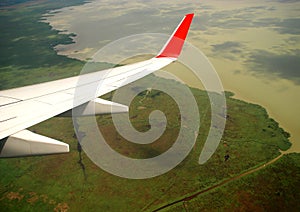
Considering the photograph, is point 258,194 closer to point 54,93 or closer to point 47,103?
point 54,93

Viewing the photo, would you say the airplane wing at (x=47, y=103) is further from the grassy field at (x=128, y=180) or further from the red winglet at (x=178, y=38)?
the grassy field at (x=128, y=180)

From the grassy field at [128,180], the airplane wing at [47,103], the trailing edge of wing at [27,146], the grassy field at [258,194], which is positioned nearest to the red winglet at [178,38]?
the airplane wing at [47,103]

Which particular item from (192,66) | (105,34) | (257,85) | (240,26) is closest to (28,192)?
(257,85)

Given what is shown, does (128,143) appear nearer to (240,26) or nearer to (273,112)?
(273,112)

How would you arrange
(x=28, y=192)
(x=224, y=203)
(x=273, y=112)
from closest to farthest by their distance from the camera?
(x=224, y=203), (x=28, y=192), (x=273, y=112)

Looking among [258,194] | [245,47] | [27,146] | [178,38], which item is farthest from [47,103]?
[245,47]
